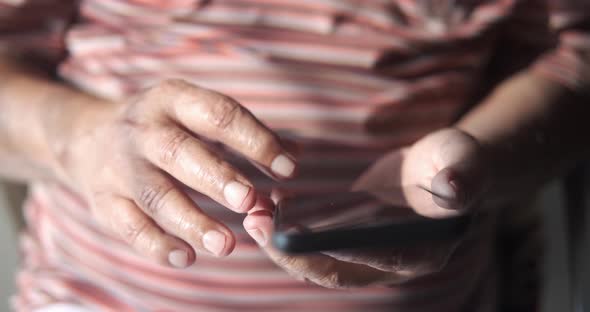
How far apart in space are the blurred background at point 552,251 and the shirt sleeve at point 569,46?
81 mm

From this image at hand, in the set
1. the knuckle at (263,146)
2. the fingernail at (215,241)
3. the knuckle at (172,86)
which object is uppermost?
the knuckle at (172,86)

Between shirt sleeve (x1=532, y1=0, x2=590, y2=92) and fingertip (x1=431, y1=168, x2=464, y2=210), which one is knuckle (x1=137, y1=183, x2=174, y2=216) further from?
shirt sleeve (x1=532, y1=0, x2=590, y2=92)

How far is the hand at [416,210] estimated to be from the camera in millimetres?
267

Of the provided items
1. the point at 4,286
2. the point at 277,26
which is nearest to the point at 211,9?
the point at 277,26

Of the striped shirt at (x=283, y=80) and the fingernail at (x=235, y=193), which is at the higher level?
the striped shirt at (x=283, y=80)

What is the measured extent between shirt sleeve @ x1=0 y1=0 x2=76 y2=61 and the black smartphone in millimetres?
253

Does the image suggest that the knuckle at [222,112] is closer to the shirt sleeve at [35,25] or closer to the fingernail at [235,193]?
the fingernail at [235,193]

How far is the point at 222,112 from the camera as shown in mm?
289

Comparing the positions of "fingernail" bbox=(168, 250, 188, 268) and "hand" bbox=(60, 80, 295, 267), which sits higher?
"hand" bbox=(60, 80, 295, 267)

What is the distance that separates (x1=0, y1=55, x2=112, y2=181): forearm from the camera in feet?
1.29

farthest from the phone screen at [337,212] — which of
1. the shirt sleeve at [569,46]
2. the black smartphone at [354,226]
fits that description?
the shirt sleeve at [569,46]

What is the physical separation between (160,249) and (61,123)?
0.49 ft

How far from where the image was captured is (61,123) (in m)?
0.39

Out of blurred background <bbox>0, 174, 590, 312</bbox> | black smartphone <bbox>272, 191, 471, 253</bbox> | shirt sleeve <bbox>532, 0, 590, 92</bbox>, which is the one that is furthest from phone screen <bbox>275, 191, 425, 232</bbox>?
shirt sleeve <bbox>532, 0, 590, 92</bbox>
